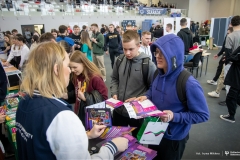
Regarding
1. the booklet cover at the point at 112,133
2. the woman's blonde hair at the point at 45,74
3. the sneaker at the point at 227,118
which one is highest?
the woman's blonde hair at the point at 45,74

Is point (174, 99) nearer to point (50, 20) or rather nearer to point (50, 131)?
point (50, 131)

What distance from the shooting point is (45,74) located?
865 mm

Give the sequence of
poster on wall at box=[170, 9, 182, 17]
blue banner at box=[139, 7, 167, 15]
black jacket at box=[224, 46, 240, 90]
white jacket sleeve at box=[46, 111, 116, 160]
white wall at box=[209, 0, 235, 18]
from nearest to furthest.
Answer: white jacket sleeve at box=[46, 111, 116, 160] → black jacket at box=[224, 46, 240, 90] → blue banner at box=[139, 7, 167, 15] → poster on wall at box=[170, 9, 182, 17] → white wall at box=[209, 0, 235, 18]

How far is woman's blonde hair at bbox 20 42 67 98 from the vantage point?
0.86 m

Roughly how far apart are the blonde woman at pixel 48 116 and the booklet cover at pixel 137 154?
296mm

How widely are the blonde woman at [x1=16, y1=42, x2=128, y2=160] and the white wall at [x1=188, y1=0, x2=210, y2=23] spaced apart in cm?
2232

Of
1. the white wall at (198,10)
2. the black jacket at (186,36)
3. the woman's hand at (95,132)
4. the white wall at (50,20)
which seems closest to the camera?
the woman's hand at (95,132)

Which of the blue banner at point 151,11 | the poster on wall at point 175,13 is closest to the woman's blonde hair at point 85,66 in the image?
the blue banner at point 151,11

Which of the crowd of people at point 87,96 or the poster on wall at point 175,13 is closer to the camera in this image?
the crowd of people at point 87,96

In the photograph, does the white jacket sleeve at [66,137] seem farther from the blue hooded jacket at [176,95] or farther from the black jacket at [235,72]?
the black jacket at [235,72]

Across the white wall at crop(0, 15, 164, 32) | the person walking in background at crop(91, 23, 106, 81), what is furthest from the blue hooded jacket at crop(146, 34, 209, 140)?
the white wall at crop(0, 15, 164, 32)

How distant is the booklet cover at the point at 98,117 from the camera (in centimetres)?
128

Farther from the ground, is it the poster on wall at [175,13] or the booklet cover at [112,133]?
the poster on wall at [175,13]

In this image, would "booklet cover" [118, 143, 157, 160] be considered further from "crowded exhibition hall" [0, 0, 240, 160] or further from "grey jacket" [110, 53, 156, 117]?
"grey jacket" [110, 53, 156, 117]
